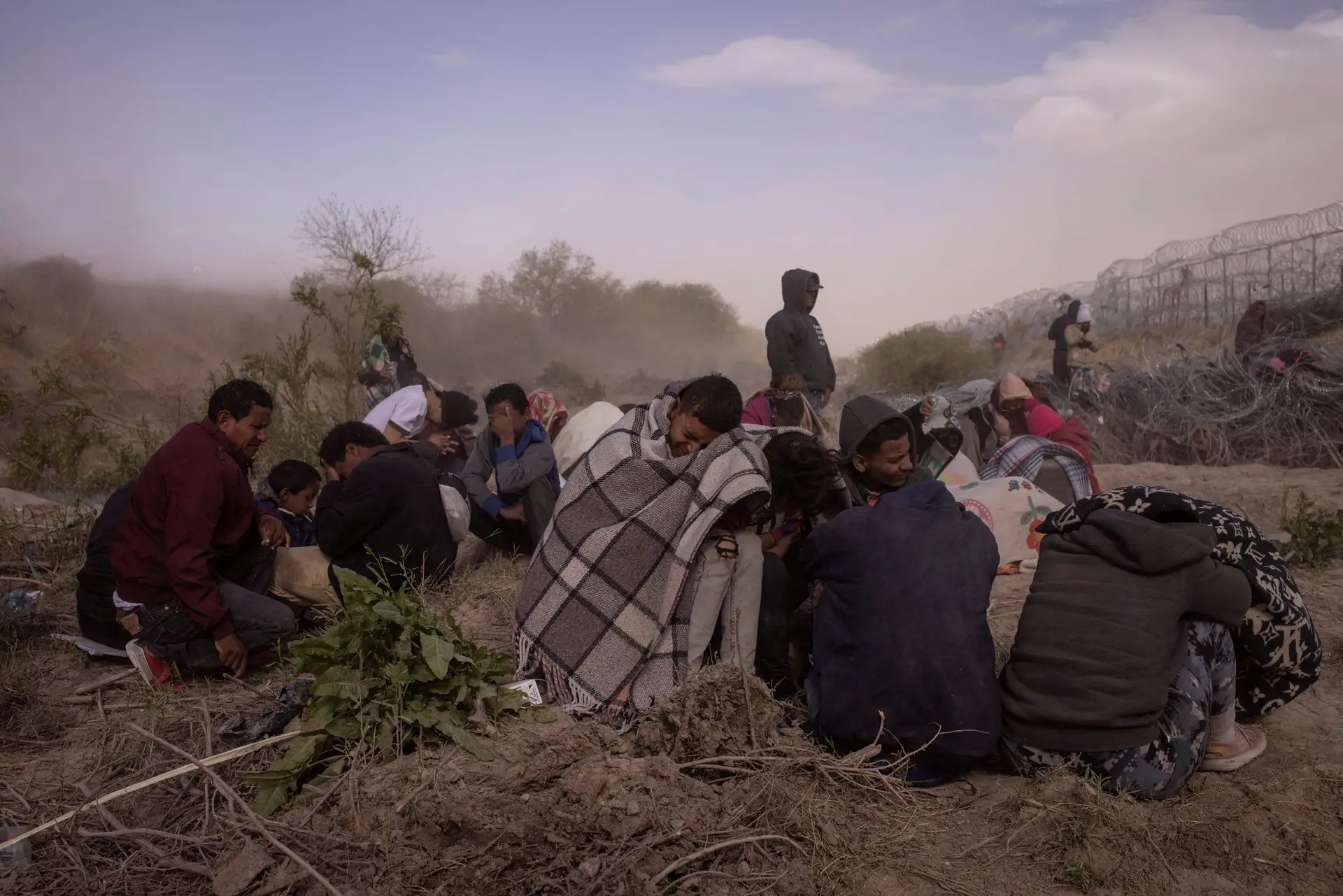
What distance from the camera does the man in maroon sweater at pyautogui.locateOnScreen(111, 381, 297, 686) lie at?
3.49 meters

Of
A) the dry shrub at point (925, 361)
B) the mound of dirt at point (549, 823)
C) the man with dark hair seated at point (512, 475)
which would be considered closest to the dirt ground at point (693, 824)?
the mound of dirt at point (549, 823)

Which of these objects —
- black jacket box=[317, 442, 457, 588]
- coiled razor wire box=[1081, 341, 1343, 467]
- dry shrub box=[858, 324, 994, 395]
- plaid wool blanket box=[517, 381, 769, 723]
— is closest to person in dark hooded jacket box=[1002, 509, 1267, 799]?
plaid wool blanket box=[517, 381, 769, 723]

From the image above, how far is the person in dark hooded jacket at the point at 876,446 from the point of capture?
3.45 meters

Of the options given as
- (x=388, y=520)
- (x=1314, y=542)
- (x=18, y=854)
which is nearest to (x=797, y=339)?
(x=1314, y=542)

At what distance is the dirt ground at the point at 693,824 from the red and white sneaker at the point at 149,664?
2.18 feet

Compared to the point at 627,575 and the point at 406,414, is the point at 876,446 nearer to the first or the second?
the point at 627,575

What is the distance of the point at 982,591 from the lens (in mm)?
2631

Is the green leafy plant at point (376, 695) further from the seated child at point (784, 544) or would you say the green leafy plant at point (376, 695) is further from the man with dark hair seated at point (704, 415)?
the man with dark hair seated at point (704, 415)

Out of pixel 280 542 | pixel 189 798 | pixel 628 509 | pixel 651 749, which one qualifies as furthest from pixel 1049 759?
pixel 280 542

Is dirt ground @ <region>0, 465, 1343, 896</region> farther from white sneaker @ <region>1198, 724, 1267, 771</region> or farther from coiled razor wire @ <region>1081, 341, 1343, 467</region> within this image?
coiled razor wire @ <region>1081, 341, 1343, 467</region>

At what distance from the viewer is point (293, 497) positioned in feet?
14.9

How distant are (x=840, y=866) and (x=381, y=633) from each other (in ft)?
5.41

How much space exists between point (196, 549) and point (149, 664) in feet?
2.13

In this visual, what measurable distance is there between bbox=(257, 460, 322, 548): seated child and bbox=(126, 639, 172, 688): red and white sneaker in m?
0.92
